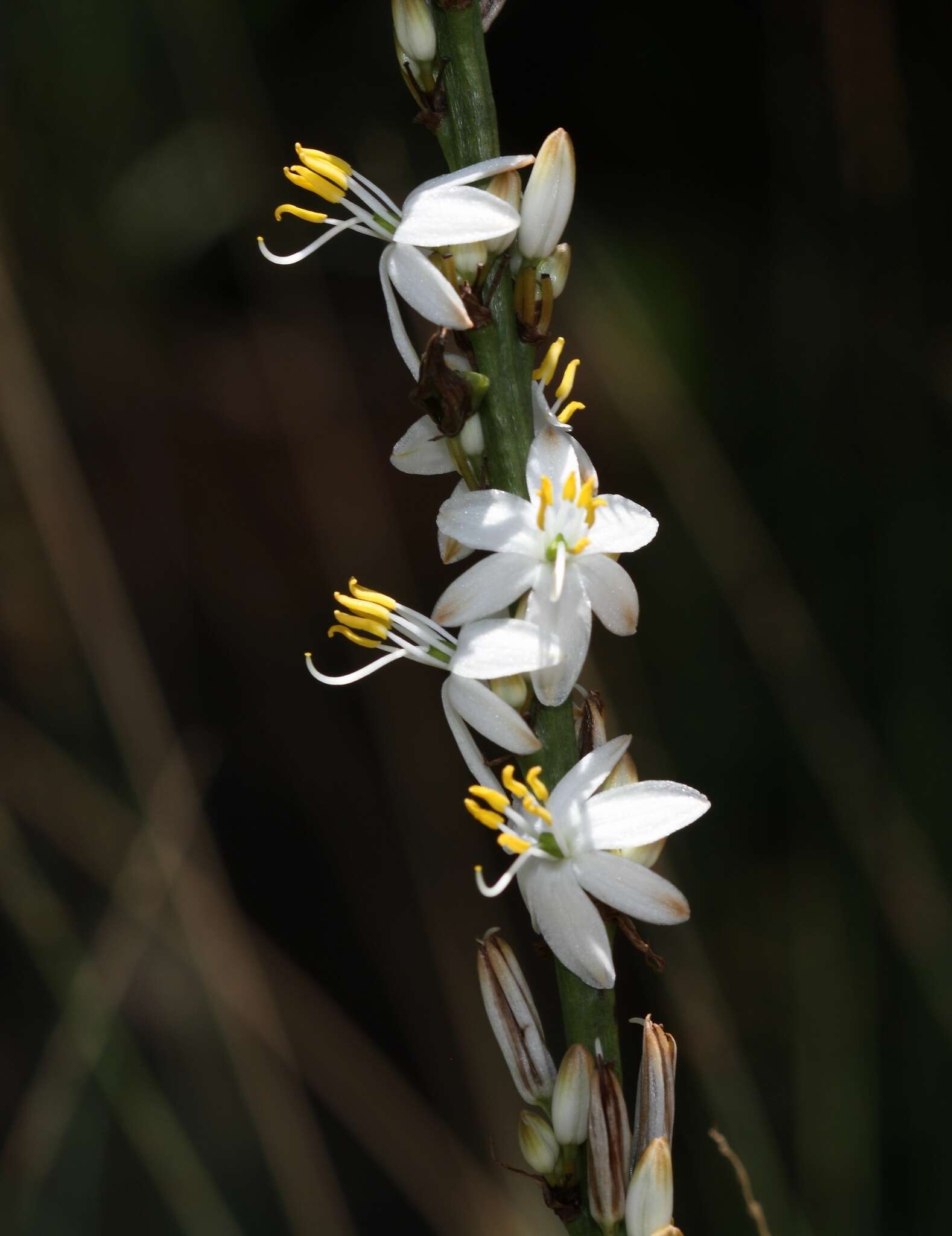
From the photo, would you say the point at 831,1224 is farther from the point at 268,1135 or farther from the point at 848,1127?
the point at 268,1135

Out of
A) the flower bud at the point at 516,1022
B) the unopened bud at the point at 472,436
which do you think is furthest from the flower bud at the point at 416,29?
the flower bud at the point at 516,1022

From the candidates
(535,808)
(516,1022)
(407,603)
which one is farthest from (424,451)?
(407,603)

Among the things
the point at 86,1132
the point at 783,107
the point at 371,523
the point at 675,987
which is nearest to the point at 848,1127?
the point at 675,987

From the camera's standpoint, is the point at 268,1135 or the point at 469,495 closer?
the point at 469,495

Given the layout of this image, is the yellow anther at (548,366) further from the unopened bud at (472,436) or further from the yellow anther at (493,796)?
the yellow anther at (493,796)

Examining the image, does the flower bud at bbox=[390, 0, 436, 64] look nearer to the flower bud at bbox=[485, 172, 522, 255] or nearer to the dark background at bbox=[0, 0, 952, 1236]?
the flower bud at bbox=[485, 172, 522, 255]

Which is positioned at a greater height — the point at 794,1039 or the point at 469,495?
the point at 469,495

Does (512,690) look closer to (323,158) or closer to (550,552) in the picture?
(550,552)
